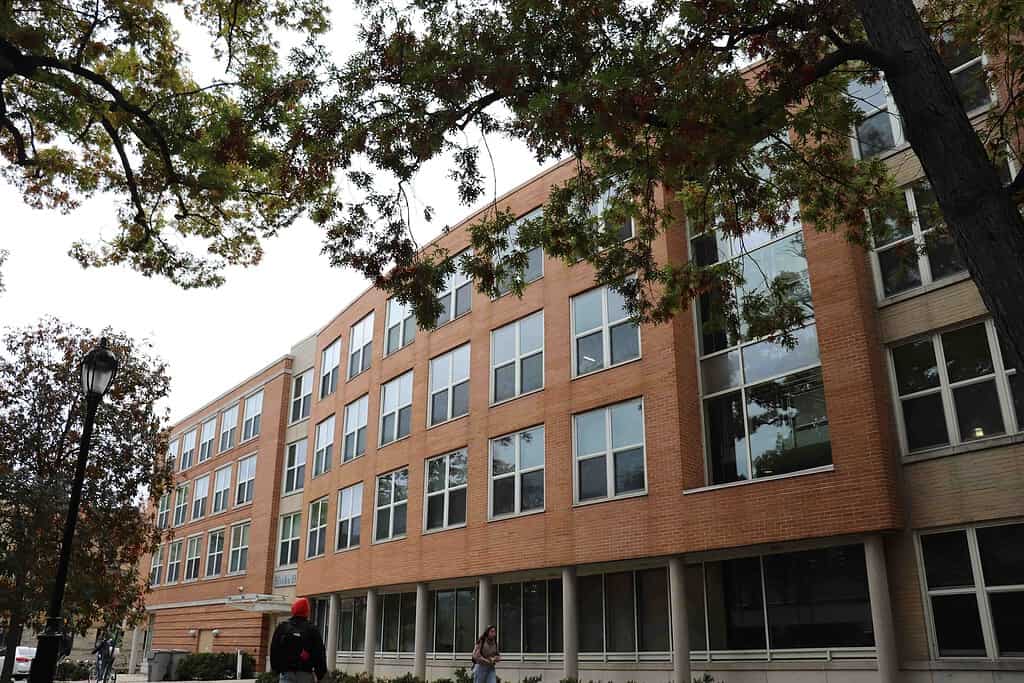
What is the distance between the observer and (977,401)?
47.5 ft

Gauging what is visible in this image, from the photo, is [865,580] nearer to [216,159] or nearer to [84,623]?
[216,159]

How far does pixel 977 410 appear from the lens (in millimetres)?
14445

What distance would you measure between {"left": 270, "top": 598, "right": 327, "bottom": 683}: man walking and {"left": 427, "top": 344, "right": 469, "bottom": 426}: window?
622 inches

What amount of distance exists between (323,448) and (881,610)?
78.8 ft

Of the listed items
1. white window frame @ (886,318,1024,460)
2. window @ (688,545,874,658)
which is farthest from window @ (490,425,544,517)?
white window frame @ (886,318,1024,460)

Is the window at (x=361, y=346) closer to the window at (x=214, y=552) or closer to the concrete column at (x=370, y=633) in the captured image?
the concrete column at (x=370, y=633)

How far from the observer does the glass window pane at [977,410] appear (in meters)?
14.2

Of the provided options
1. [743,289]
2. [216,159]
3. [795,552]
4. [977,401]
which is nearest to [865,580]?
[795,552]

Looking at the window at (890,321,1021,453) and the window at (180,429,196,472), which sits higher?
the window at (180,429,196,472)

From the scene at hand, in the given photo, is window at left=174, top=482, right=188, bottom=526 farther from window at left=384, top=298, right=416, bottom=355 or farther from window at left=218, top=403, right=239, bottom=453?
window at left=384, top=298, right=416, bottom=355

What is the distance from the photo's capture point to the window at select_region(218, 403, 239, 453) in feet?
149

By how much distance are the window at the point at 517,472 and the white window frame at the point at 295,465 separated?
16.2 meters

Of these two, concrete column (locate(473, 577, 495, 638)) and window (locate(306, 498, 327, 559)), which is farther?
window (locate(306, 498, 327, 559))

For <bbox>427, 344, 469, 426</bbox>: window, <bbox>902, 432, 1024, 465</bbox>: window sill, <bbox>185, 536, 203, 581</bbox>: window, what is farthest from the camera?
<bbox>185, 536, 203, 581</bbox>: window
